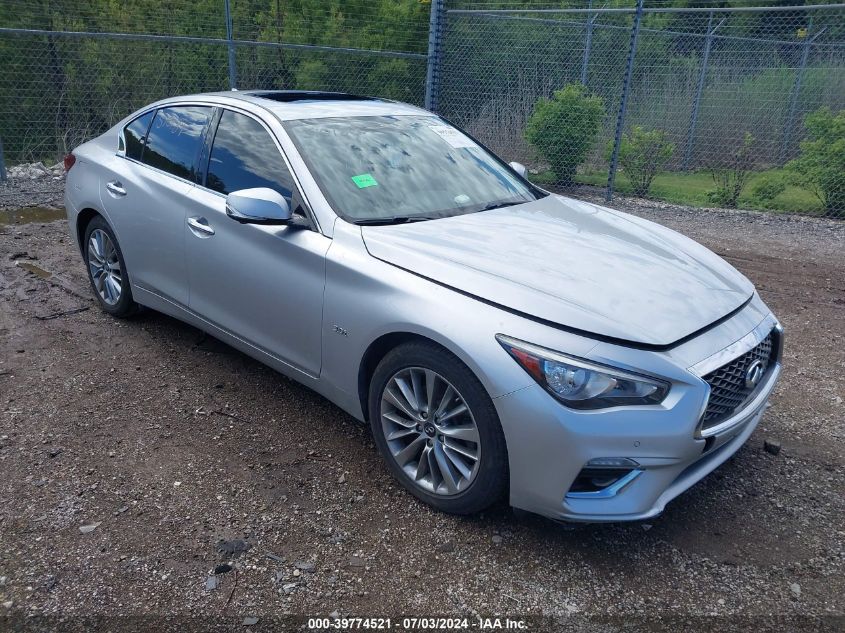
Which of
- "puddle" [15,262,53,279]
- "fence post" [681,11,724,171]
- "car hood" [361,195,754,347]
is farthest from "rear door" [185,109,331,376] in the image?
"fence post" [681,11,724,171]

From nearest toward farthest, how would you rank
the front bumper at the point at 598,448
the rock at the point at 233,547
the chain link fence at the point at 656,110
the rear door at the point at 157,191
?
1. the front bumper at the point at 598,448
2. the rock at the point at 233,547
3. the rear door at the point at 157,191
4. the chain link fence at the point at 656,110

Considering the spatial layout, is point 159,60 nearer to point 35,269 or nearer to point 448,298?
point 35,269

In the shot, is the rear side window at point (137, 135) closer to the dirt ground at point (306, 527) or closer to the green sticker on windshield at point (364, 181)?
the dirt ground at point (306, 527)

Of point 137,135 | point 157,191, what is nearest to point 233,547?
point 157,191

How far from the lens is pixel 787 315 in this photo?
5.56m

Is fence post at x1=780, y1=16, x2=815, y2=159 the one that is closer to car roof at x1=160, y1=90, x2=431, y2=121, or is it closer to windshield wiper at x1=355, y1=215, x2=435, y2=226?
car roof at x1=160, y1=90, x2=431, y2=121

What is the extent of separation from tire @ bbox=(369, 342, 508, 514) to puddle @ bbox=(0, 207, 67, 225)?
6.54 metres

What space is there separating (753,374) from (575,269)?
0.87 m

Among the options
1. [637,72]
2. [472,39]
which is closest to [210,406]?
[472,39]

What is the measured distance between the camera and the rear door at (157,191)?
13.5 ft

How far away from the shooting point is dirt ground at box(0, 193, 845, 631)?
8.47ft

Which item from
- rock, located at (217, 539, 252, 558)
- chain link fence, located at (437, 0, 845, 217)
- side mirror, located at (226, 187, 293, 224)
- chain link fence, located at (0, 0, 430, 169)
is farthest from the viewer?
chain link fence, located at (0, 0, 430, 169)

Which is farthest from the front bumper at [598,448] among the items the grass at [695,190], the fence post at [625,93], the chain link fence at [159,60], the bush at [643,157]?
the chain link fence at [159,60]

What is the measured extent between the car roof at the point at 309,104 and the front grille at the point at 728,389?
8.01ft
